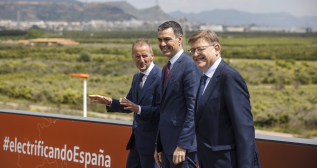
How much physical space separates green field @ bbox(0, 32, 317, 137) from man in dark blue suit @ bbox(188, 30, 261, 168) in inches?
624

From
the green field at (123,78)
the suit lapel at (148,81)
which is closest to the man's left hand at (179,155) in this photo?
the suit lapel at (148,81)

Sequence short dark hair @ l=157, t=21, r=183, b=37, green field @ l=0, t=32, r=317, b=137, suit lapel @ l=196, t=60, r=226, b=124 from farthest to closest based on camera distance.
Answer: green field @ l=0, t=32, r=317, b=137 → short dark hair @ l=157, t=21, r=183, b=37 → suit lapel @ l=196, t=60, r=226, b=124

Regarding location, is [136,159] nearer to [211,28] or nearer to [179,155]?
[179,155]

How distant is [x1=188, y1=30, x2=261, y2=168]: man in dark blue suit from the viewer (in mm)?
1807

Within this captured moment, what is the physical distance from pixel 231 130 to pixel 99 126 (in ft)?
7.07

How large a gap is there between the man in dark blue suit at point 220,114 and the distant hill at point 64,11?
72.7m

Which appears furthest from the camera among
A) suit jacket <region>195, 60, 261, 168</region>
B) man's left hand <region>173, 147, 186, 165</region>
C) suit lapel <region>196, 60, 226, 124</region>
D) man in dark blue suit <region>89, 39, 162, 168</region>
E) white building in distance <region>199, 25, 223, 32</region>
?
white building in distance <region>199, 25, 223, 32</region>

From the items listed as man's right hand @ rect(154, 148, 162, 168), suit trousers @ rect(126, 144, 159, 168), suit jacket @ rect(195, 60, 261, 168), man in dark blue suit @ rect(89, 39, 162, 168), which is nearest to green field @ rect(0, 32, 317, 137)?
suit trousers @ rect(126, 144, 159, 168)

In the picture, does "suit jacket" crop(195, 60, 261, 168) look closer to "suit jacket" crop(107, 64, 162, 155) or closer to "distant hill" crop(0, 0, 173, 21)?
"suit jacket" crop(107, 64, 162, 155)

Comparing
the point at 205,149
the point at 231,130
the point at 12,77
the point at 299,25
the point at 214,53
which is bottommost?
the point at 12,77

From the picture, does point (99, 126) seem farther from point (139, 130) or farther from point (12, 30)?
point (12, 30)

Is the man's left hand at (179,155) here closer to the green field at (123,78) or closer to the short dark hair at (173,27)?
the short dark hair at (173,27)

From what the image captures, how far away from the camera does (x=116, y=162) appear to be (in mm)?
3553

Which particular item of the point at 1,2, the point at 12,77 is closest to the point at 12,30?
the point at 1,2
